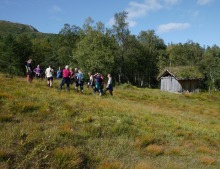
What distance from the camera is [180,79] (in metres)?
49.9

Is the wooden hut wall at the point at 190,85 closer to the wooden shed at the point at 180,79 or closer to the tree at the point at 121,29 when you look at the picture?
the wooden shed at the point at 180,79

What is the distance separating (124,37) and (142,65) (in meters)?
15.6

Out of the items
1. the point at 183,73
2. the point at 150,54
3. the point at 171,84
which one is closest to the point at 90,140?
the point at 183,73

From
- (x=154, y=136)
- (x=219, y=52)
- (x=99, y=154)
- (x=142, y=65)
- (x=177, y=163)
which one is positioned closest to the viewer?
(x=99, y=154)

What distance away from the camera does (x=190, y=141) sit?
11.2 m

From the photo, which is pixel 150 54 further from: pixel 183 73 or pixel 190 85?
pixel 183 73

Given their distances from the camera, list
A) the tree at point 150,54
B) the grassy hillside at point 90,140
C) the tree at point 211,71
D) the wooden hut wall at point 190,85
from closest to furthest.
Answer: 1. the grassy hillside at point 90,140
2. the wooden hut wall at point 190,85
3. the tree at point 211,71
4. the tree at point 150,54

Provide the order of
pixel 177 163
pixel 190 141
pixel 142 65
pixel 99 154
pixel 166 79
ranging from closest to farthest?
pixel 99 154, pixel 177 163, pixel 190 141, pixel 166 79, pixel 142 65

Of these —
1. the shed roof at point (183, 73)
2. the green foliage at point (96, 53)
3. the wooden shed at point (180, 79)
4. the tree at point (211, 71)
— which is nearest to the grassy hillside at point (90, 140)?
the shed roof at point (183, 73)

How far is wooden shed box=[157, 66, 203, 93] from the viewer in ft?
166

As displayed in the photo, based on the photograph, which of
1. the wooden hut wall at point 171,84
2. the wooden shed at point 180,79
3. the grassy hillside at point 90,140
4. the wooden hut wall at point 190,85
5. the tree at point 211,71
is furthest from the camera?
the tree at point 211,71

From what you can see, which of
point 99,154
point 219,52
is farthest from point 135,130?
point 219,52

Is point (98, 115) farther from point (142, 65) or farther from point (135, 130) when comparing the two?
point (142, 65)

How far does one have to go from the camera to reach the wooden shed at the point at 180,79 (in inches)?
1996
